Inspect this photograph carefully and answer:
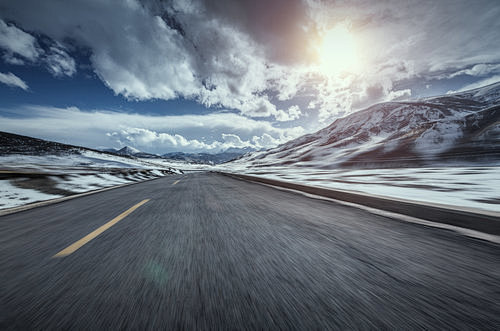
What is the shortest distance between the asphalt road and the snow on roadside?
3543mm

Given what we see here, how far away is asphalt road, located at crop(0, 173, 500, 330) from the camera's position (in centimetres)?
105

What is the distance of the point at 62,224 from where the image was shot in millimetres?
2957

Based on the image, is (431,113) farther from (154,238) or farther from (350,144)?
(154,238)

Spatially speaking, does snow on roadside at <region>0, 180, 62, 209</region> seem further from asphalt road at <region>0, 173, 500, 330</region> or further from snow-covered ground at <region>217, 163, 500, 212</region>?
snow-covered ground at <region>217, 163, 500, 212</region>

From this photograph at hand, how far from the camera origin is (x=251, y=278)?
4.72 feet

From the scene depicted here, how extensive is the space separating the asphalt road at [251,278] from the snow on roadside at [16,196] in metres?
3.54

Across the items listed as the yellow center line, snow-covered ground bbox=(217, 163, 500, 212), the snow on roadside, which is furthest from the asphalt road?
the snow on roadside

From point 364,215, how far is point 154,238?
10.2 feet

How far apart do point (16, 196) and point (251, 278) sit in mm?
7830

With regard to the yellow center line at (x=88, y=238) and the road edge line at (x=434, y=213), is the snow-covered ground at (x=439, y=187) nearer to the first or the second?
the road edge line at (x=434, y=213)

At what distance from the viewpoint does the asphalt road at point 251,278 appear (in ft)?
3.44

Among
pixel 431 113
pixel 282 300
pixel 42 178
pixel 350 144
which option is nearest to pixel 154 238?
pixel 282 300

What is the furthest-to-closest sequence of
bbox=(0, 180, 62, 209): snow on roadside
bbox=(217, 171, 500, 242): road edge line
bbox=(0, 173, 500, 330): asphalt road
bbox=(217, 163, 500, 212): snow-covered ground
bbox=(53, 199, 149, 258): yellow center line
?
bbox=(0, 180, 62, 209): snow on roadside → bbox=(217, 163, 500, 212): snow-covered ground → bbox=(217, 171, 500, 242): road edge line → bbox=(53, 199, 149, 258): yellow center line → bbox=(0, 173, 500, 330): asphalt road

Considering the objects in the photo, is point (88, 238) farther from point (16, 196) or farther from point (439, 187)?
point (439, 187)
